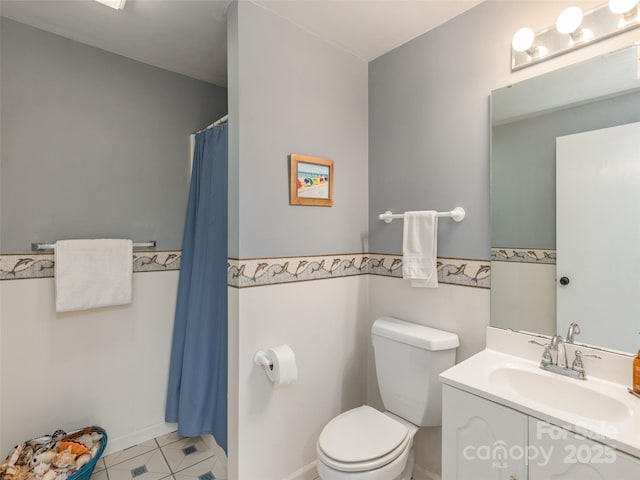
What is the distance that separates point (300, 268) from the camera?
5.52ft

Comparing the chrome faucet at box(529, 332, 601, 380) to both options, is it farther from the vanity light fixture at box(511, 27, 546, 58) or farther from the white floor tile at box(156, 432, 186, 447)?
the white floor tile at box(156, 432, 186, 447)

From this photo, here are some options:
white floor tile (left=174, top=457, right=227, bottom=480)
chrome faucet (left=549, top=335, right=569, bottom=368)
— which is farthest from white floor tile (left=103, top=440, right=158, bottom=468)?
chrome faucet (left=549, top=335, right=569, bottom=368)

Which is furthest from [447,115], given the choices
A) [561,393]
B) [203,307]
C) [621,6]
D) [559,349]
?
[203,307]

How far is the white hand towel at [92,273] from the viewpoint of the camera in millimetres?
1676

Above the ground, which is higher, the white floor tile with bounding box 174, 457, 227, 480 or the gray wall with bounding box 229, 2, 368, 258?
the gray wall with bounding box 229, 2, 368, 258

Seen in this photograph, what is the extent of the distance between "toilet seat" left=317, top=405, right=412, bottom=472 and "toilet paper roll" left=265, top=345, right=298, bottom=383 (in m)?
0.29

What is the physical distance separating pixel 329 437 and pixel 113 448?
147 cm

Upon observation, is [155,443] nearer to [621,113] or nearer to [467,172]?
[467,172]

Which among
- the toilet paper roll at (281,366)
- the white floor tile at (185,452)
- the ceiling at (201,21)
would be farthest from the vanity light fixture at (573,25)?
the white floor tile at (185,452)

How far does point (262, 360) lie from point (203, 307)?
594mm

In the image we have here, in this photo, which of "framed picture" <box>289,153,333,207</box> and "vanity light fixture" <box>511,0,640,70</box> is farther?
"framed picture" <box>289,153,333,207</box>

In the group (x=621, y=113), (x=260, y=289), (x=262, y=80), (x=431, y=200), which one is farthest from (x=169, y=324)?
(x=621, y=113)

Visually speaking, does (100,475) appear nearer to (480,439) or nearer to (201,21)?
(480,439)

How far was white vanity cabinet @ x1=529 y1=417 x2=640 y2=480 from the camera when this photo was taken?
811mm
